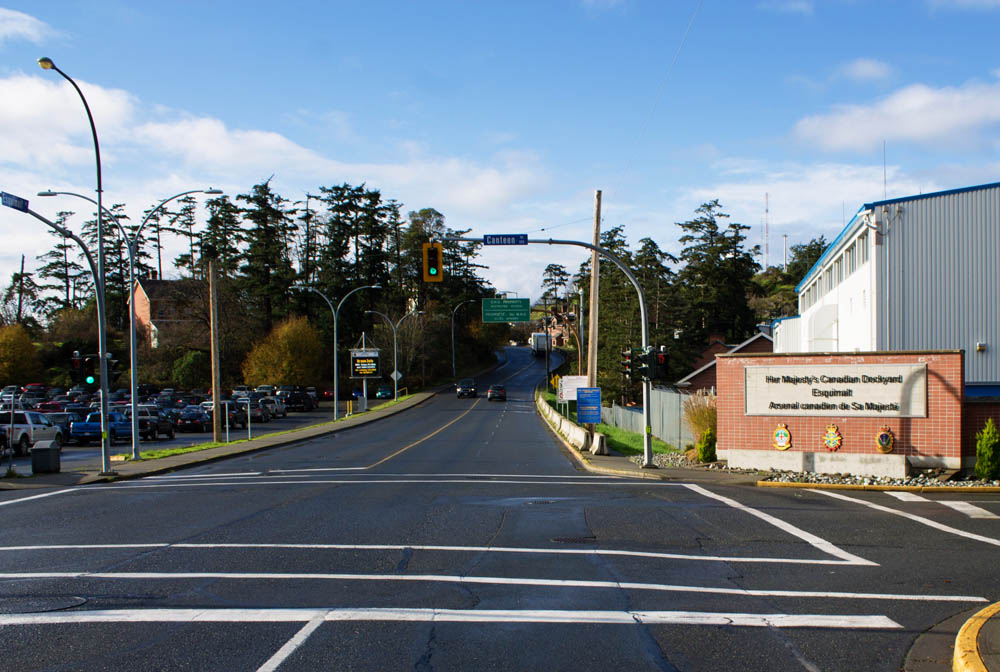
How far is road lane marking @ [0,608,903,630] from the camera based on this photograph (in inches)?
285

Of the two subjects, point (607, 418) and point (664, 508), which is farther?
point (607, 418)

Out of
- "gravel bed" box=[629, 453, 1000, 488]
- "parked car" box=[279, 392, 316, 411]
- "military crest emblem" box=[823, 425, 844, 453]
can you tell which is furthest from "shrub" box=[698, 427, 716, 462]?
"parked car" box=[279, 392, 316, 411]

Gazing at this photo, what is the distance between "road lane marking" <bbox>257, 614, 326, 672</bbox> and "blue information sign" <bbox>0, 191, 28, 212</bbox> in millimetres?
16335

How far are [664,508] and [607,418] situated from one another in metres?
41.1

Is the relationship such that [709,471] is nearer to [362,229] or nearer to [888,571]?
[888,571]

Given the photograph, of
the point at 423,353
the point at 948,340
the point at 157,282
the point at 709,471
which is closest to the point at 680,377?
→ the point at 423,353

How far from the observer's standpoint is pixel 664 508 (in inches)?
570

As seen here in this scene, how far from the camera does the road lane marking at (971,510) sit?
1372 centimetres

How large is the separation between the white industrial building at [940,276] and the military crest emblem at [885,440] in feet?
28.4

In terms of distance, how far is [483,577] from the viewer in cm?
909

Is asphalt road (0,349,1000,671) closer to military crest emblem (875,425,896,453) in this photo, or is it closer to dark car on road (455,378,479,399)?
military crest emblem (875,425,896,453)

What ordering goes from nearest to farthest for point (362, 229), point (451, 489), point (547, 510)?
point (547, 510), point (451, 489), point (362, 229)

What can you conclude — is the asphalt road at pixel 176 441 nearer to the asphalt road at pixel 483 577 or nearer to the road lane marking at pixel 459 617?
the asphalt road at pixel 483 577

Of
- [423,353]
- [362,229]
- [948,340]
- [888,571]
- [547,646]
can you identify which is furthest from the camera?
[362,229]
